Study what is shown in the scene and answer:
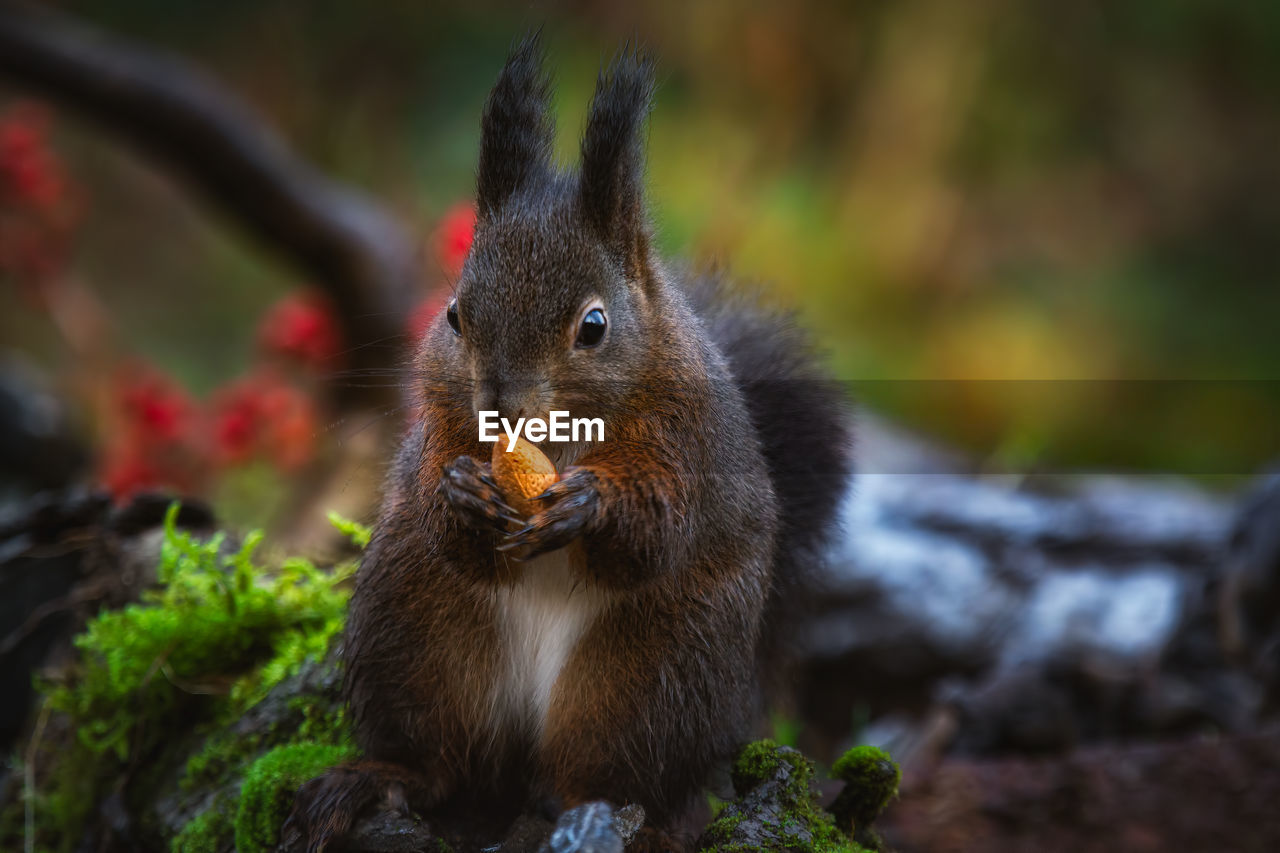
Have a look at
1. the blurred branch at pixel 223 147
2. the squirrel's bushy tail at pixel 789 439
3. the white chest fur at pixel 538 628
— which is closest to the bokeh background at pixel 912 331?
the blurred branch at pixel 223 147

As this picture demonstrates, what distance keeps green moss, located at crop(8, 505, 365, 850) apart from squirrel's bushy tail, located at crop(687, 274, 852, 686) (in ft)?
2.58

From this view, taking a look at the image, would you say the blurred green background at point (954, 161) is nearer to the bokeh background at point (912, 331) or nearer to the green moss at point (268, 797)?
the bokeh background at point (912, 331)

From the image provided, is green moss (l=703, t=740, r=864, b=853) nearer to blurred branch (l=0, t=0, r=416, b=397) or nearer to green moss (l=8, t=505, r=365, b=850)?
green moss (l=8, t=505, r=365, b=850)

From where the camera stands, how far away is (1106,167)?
23.7 feet

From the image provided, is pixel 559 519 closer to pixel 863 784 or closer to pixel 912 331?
pixel 863 784

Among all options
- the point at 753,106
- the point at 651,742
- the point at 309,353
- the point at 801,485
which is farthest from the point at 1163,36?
the point at 651,742

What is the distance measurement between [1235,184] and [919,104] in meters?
2.23

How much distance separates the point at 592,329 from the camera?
5.00 feet

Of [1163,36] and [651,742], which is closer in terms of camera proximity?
[651,742]

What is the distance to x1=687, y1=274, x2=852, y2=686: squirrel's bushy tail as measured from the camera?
2.01 m

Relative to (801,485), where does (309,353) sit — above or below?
above

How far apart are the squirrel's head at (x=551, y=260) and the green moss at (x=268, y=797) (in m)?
0.71

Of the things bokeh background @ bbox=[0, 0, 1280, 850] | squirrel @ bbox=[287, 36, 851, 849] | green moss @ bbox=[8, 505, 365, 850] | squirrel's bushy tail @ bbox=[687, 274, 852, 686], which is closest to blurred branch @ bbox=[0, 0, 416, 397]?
bokeh background @ bbox=[0, 0, 1280, 850]

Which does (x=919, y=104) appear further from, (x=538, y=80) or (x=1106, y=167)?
(x=538, y=80)
